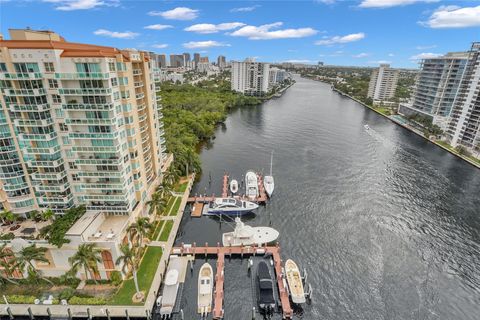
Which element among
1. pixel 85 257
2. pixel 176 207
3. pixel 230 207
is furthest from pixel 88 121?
pixel 230 207

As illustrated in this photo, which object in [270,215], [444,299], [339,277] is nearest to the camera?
[444,299]

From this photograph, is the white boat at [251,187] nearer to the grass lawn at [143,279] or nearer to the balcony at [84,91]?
the grass lawn at [143,279]

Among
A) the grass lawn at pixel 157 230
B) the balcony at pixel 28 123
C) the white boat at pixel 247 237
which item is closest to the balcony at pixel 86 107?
the balcony at pixel 28 123

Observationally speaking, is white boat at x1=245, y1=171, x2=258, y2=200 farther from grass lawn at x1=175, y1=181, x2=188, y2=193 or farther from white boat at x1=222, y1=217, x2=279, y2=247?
grass lawn at x1=175, y1=181, x2=188, y2=193

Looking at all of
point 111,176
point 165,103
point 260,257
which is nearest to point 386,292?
point 260,257

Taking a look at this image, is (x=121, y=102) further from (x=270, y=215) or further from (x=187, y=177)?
(x=270, y=215)

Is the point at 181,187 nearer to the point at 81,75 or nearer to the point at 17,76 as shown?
the point at 81,75
